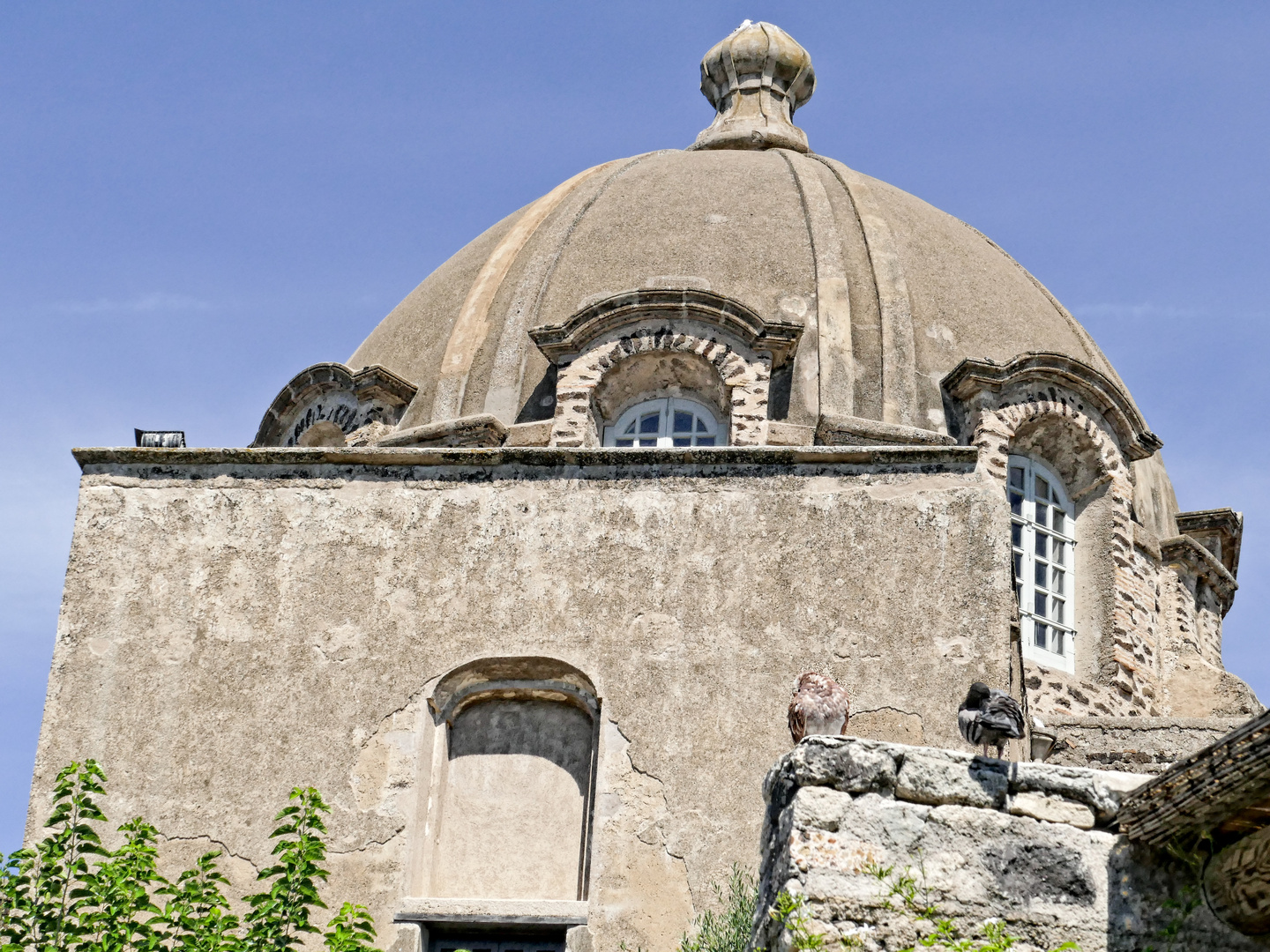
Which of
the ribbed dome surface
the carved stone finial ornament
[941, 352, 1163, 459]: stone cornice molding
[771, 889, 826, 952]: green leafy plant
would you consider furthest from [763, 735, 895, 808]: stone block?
the carved stone finial ornament

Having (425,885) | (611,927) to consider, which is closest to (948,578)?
(611,927)

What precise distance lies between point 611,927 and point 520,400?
261 inches

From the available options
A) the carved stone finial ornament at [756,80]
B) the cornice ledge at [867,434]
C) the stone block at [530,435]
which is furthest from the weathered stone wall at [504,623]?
the carved stone finial ornament at [756,80]

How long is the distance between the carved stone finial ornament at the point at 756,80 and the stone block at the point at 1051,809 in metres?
15.9

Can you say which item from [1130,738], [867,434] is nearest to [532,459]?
[867,434]

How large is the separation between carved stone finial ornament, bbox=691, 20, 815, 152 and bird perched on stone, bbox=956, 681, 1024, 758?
1443 centimetres

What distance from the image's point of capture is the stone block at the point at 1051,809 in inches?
324

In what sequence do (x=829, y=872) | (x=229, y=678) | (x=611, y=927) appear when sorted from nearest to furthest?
(x=829, y=872) → (x=611, y=927) → (x=229, y=678)

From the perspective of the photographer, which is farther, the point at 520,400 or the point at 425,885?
the point at 520,400

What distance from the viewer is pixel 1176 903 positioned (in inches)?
318

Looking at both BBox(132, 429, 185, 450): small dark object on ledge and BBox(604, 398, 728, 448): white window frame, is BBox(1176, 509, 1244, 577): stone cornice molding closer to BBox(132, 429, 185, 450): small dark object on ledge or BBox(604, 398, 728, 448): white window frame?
BBox(604, 398, 728, 448): white window frame

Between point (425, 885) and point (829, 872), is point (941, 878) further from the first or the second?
point (425, 885)

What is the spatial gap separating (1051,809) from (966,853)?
426 mm

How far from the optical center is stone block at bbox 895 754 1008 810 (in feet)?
27.0
